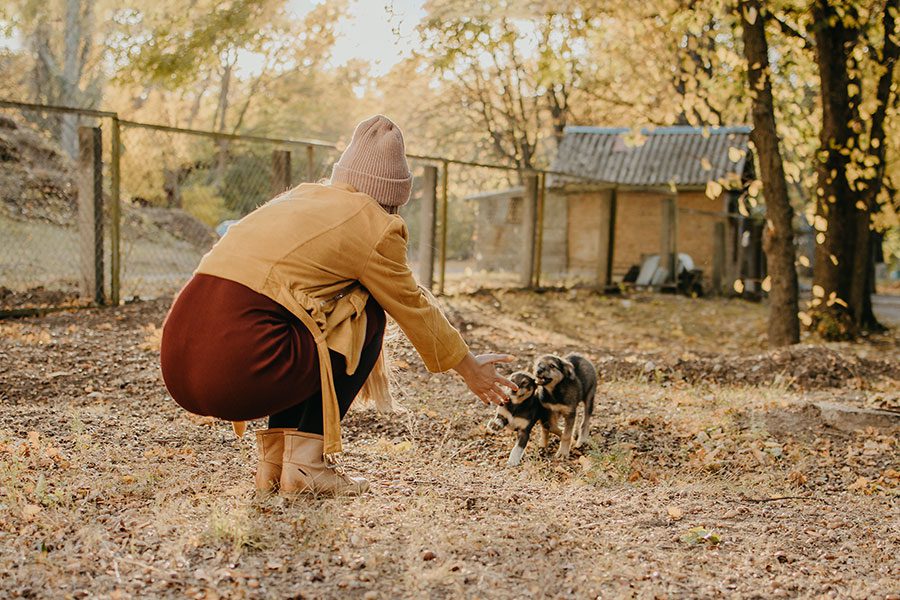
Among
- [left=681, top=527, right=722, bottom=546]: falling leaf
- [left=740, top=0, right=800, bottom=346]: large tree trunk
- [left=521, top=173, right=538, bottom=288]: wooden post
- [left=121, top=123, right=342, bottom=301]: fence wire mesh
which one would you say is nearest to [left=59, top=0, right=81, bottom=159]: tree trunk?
[left=121, top=123, right=342, bottom=301]: fence wire mesh

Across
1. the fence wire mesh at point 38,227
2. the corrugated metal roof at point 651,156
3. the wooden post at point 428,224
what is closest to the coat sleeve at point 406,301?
the fence wire mesh at point 38,227

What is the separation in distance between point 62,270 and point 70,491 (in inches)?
319

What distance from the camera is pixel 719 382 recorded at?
7.71 metres

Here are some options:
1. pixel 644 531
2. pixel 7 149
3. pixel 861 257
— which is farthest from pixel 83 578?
pixel 7 149

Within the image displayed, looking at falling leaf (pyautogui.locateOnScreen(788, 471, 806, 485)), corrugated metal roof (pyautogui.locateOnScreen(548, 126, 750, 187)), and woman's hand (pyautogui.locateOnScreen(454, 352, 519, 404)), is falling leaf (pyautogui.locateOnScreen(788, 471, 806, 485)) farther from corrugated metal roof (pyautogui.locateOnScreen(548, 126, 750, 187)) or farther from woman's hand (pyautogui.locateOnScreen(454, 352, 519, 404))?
corrugated metal roof (pyautogui.locateOnScreen(548, 126, 750, 187))

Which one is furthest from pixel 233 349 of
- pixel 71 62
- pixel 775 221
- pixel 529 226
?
pixel 71 62

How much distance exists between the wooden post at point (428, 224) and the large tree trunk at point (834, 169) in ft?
15.7

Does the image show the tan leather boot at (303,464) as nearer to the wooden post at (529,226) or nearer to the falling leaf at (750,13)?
the falling leaf at (750,13)

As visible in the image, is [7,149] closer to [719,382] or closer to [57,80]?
[719,382]

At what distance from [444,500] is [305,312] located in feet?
3.45

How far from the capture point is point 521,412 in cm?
480

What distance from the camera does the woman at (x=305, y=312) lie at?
342 cm

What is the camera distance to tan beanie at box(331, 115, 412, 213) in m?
3.62

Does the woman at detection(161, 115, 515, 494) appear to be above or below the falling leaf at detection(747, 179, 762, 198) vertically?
below
